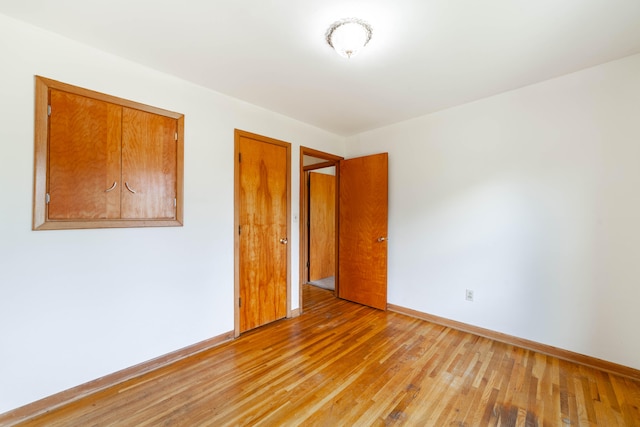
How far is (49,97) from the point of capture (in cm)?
166

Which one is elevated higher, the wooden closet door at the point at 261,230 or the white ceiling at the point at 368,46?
the white ceiling at the point at 368,46

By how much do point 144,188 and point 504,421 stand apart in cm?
292

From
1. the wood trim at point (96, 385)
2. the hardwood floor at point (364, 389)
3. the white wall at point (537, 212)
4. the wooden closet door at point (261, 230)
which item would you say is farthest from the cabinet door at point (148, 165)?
the white wall at point (537, 212)

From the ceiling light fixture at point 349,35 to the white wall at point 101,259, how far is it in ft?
4.47

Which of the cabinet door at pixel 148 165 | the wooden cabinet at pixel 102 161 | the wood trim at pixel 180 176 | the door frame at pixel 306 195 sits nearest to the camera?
the wooden cabinet at pixel 102 161

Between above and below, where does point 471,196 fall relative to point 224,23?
below

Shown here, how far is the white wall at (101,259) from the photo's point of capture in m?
1.55

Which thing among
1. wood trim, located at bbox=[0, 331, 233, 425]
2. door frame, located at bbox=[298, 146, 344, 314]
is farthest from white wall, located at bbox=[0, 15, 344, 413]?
door frame, located at bbox=[298, 146, 344, 314]

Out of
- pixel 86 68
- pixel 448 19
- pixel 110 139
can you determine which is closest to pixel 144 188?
pixel 110 139

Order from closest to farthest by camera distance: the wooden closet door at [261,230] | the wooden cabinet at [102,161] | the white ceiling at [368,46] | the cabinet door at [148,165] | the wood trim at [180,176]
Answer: the white ceiling at [368,46] → the wooden cabinet at [102,161] → the cabinet door at [148,165] → the wood trim at [180,176] → the wooden closet door at [261,230]

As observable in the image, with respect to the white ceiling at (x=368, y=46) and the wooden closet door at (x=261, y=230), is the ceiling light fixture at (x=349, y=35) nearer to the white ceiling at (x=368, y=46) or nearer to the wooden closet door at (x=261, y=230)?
the white ceiling at (x=368, y=46)

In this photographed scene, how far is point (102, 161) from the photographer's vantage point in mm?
1840

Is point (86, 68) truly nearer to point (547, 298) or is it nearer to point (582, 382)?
point (547, 298)

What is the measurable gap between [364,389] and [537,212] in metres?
2.13
